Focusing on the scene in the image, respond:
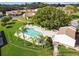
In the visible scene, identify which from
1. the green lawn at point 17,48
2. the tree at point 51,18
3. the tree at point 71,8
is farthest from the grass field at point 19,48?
the tree at point 71,8

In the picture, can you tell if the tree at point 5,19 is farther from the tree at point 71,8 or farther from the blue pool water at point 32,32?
the tree at point 71,8

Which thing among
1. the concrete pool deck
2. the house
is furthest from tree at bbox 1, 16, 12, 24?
the house

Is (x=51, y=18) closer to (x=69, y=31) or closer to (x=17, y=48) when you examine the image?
(x=69, y=31)

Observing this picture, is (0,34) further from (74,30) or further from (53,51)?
(74,30)

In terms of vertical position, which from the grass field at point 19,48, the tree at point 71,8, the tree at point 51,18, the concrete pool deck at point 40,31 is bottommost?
the grass field at point 19,48

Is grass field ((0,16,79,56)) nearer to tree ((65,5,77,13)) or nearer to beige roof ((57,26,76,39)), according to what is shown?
beige roof ((57,26,76,39))

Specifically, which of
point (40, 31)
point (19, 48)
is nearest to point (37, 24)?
point (40, 31)
